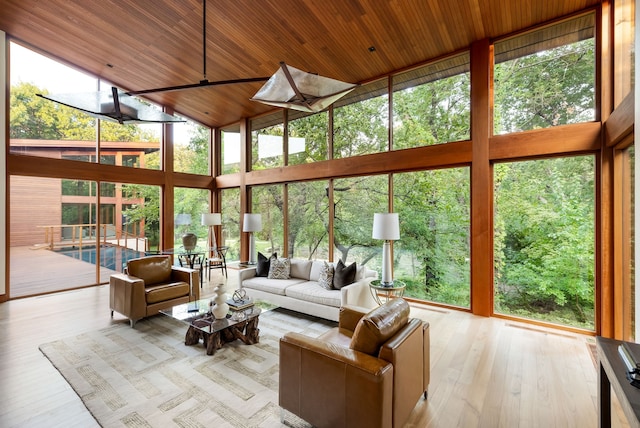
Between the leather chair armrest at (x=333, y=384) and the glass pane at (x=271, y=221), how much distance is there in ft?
15.2

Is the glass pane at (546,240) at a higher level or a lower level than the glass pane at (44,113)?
lower

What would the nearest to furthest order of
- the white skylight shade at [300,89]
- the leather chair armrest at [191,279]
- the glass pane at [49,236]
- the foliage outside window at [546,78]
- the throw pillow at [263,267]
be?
the white skylight shade at [300,89] < the foliage outside window at [546,78] < the leather chair armrest at [191,279] < the throw pillow at [263,267] < the glass pane at [49,236]

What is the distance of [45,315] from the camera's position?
4172 mm

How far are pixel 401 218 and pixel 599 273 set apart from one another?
2545 mm

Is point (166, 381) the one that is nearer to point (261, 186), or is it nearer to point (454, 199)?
point (454, 199)

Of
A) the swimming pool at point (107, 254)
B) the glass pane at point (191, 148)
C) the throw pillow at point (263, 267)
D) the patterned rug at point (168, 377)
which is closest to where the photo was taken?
the patterned rug at point (168, 377)

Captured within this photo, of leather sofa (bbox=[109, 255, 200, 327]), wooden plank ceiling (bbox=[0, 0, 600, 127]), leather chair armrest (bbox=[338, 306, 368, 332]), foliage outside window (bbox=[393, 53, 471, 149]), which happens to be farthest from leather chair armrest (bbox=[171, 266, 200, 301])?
foliage outside window (bbox=[393, 53, 471, 149])

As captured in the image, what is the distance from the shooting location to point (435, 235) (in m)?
4.60

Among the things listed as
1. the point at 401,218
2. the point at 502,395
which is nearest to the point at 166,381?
the point at 502,395

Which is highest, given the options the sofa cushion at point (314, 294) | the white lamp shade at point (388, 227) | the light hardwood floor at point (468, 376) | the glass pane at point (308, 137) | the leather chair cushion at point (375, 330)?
the glass pane at point (308, 137)

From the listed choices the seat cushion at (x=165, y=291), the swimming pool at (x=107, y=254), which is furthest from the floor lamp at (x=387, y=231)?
the swimming pool at (x=107, y=254)

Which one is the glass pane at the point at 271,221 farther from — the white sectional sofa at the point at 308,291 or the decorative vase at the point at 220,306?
the decorative vase at the point at 220,306

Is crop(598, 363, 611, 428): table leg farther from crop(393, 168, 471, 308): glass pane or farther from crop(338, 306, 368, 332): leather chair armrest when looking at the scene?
crop(393, 168, 471, 308): glass pane

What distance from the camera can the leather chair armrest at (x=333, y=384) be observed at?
160 cm
